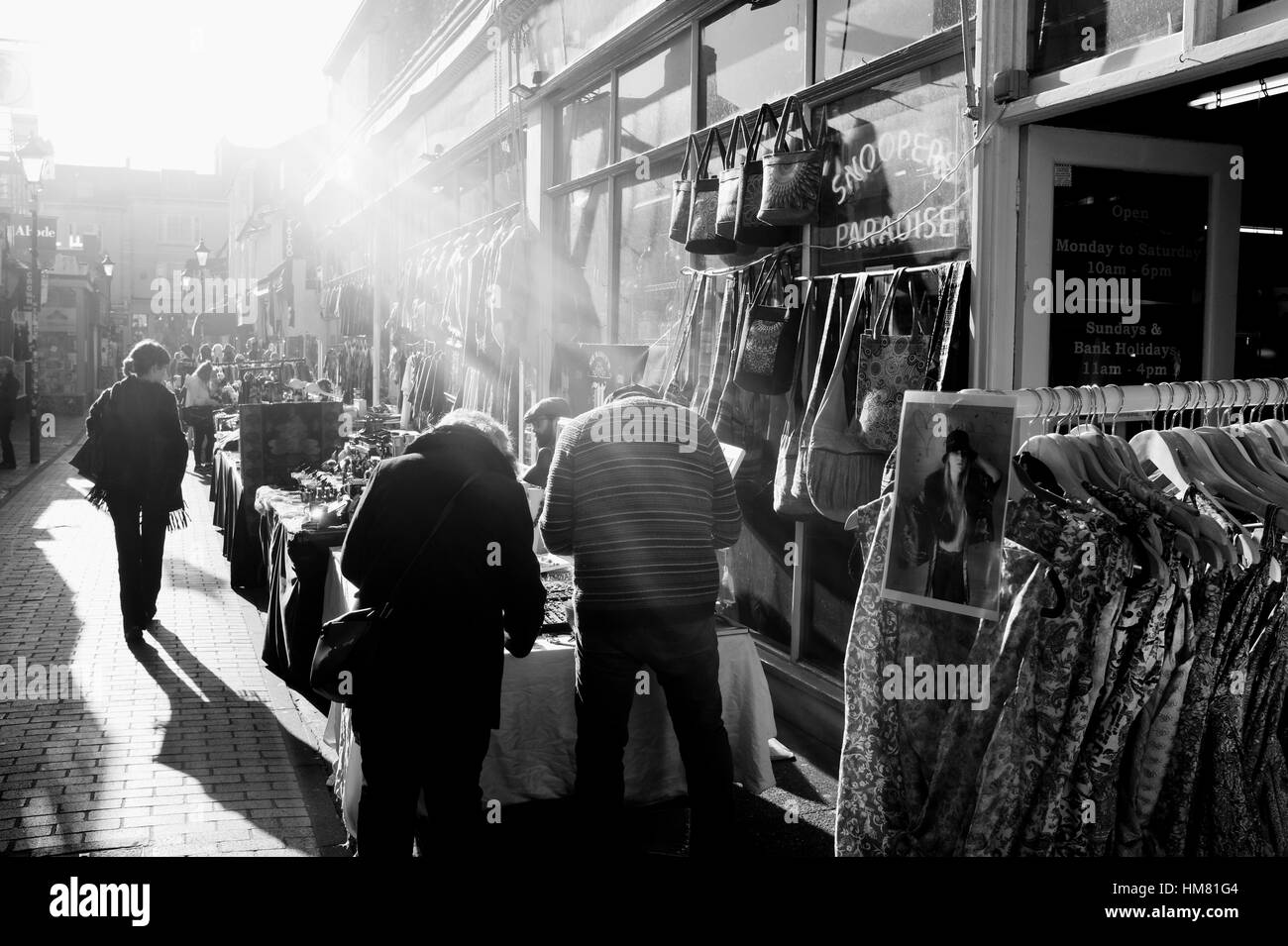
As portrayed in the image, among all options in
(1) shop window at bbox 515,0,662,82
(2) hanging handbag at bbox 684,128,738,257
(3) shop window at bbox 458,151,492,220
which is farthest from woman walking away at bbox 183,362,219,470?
(2) hanging handbag at bbox 684,128,738,257

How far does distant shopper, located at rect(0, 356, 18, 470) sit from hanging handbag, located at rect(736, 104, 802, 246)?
16.3 metres

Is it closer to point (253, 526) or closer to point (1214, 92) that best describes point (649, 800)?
point (1214, 92)

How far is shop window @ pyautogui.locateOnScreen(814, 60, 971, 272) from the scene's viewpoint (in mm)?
5566

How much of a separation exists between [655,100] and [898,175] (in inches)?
127

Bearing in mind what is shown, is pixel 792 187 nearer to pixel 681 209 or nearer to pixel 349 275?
pixel 681 209

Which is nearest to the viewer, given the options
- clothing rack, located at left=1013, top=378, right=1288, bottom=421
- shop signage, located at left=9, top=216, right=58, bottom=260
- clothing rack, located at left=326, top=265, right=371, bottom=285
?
clothing rack, located at left=1013, top=378, right=1288, bottom=421

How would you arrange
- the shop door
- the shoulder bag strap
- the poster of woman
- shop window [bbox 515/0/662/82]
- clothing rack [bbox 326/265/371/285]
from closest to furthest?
the poster of woman, the shoulder bag strap, the shop door, shop window [bbox 515/0/662/82], clothing rack [bbox 326/265/371/285]

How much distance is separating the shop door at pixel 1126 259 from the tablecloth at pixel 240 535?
21.9 ft

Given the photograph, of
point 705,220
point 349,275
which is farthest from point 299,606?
point 349,275

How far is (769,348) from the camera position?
6.23 meters

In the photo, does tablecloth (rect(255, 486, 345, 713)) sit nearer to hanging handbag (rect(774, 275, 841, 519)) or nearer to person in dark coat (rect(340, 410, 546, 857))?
→ person in dark coat (rect(340, 410, 546, 857))
